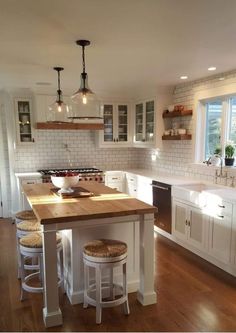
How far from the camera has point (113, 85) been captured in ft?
16.3

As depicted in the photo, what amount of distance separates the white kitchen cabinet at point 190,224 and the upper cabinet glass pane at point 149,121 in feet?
5.21

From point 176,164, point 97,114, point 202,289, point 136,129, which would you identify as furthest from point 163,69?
point 202,289

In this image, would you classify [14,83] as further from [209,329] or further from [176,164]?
[209,329]

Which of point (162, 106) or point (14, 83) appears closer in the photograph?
point (14, 83)

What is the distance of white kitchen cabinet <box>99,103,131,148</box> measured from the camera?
5.75m

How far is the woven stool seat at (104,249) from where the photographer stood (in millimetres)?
2266

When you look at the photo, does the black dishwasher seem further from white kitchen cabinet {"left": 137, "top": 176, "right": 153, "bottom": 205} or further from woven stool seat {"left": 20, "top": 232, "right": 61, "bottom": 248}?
woven stool seat {"left": 20, "top": 232, "right": 61, "bottom": 248}

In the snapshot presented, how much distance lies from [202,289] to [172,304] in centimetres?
45

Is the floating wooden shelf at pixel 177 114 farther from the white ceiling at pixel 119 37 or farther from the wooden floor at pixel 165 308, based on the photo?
the wooden floor at pixel 165 308

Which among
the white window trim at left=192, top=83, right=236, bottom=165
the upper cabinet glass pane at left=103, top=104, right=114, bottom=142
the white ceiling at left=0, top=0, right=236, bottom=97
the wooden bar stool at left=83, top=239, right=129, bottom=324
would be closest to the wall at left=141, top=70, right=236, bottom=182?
the white window trim at left=192, top=83, right=236, bottom=165

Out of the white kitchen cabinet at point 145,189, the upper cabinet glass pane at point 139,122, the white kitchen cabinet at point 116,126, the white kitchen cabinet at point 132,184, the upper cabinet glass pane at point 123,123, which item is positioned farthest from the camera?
the upper cabinet glass pane at point 123,123

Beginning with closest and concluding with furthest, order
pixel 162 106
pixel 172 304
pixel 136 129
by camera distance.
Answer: pixel 172 304
pixel 162 106
pixel 136 129

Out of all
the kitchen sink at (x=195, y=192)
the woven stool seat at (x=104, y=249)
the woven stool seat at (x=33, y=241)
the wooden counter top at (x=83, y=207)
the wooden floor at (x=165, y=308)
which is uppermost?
the wooden counter top at (x=83, y=207)

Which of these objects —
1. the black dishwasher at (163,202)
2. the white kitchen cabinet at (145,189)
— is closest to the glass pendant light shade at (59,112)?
the black dishwasher at (163,202)
